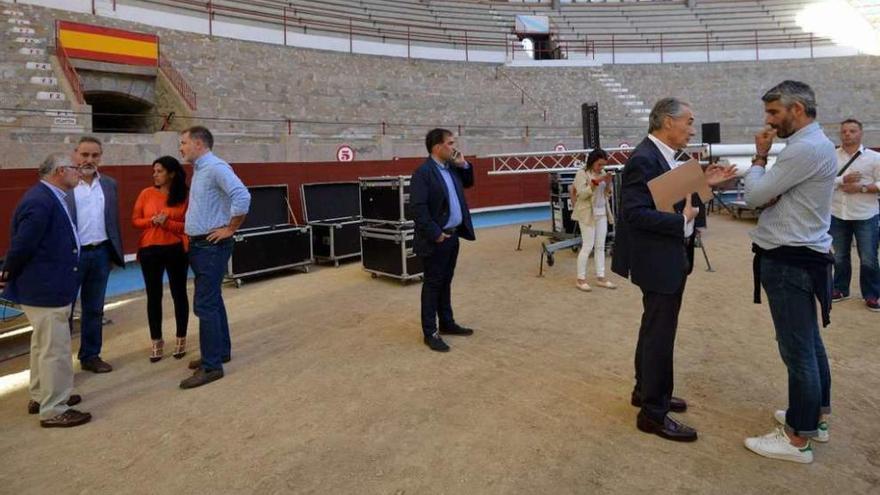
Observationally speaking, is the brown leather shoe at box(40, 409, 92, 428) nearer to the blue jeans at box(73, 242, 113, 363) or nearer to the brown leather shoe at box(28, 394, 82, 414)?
the brown leather shoe at box(28, 394, 82, 414)

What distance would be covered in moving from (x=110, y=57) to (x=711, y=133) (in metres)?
16.3

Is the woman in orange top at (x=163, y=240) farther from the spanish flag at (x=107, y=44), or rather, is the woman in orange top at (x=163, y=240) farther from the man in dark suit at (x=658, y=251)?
the spanish flag at (x=107, y=44)

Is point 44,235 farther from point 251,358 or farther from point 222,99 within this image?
point 222,99

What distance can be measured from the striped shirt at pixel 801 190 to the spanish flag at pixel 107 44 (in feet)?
50.1

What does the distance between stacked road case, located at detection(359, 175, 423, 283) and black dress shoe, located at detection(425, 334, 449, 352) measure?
2.61 metres

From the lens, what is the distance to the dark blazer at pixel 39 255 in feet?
10.1

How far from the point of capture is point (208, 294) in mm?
3830

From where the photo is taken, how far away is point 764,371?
367 centimetres

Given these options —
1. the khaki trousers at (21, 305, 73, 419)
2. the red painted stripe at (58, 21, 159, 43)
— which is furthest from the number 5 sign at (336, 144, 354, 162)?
the khaki trousers at (21, 305, 73, 419)

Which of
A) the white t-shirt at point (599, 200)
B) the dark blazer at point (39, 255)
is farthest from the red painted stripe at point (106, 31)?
the white t-shirt at point (599, 200)

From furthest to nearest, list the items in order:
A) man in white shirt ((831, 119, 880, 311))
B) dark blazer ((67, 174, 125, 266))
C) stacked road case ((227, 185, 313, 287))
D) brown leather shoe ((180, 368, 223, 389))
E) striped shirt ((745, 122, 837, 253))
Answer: stacked road case ((227, 185, 313, 287))
man in white shirt ((831, 119, 880, 311))
dark blazer ((67, 174, 125, 266))
brown leather shoe ((180, 368, 223, 389))
striped shirt ((745, 122, 837, 253))

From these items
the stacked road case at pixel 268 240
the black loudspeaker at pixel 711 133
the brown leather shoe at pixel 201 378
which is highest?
the black loudspeaker at pixel 711 133

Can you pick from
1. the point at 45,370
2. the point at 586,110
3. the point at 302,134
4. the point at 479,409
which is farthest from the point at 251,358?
the point at 302,134

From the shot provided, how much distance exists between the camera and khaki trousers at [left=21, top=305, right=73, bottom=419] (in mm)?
3154
